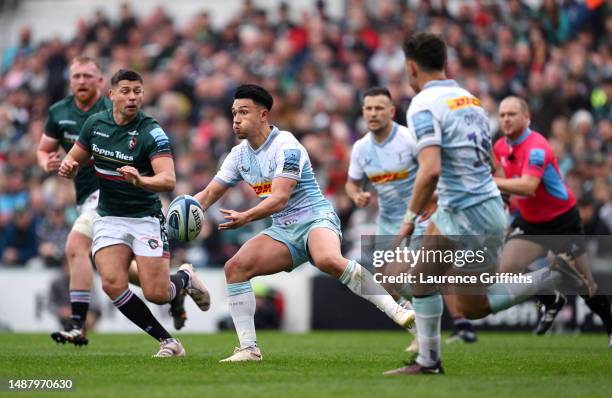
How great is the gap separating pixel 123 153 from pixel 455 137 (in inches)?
131

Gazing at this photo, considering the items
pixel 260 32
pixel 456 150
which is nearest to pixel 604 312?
pixel 456 150

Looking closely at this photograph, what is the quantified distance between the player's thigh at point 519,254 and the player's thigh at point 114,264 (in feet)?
13.9

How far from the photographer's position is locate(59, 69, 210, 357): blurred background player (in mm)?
10391

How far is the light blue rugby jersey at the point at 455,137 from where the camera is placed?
27.5ft

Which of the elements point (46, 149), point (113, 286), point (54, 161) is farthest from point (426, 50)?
point (46, 149)

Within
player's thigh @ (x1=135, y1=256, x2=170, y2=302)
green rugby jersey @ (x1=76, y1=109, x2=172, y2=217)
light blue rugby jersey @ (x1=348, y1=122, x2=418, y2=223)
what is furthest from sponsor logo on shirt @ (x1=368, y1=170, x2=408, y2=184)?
player's thigh @ (x1=135, y1=256, x2=170, y2=302)

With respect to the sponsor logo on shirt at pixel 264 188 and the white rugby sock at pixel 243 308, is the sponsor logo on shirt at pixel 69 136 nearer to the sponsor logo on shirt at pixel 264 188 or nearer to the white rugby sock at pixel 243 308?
the sponsor logo on shirt at pixel 264 188

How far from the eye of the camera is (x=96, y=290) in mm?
18484

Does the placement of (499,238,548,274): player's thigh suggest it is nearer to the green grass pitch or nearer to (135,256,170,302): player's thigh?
the green grass pitch

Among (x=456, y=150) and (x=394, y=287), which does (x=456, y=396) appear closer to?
(x=456, y=150)

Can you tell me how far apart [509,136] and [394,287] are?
2.23m

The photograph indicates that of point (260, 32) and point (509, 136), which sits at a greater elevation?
point (260, 32)

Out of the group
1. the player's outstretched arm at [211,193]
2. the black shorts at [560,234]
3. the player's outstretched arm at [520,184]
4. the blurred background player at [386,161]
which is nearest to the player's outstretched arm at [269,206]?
the player's outstretched arm at [211,193]

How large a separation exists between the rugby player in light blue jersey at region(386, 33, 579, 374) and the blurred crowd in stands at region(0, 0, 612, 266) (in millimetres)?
8186
